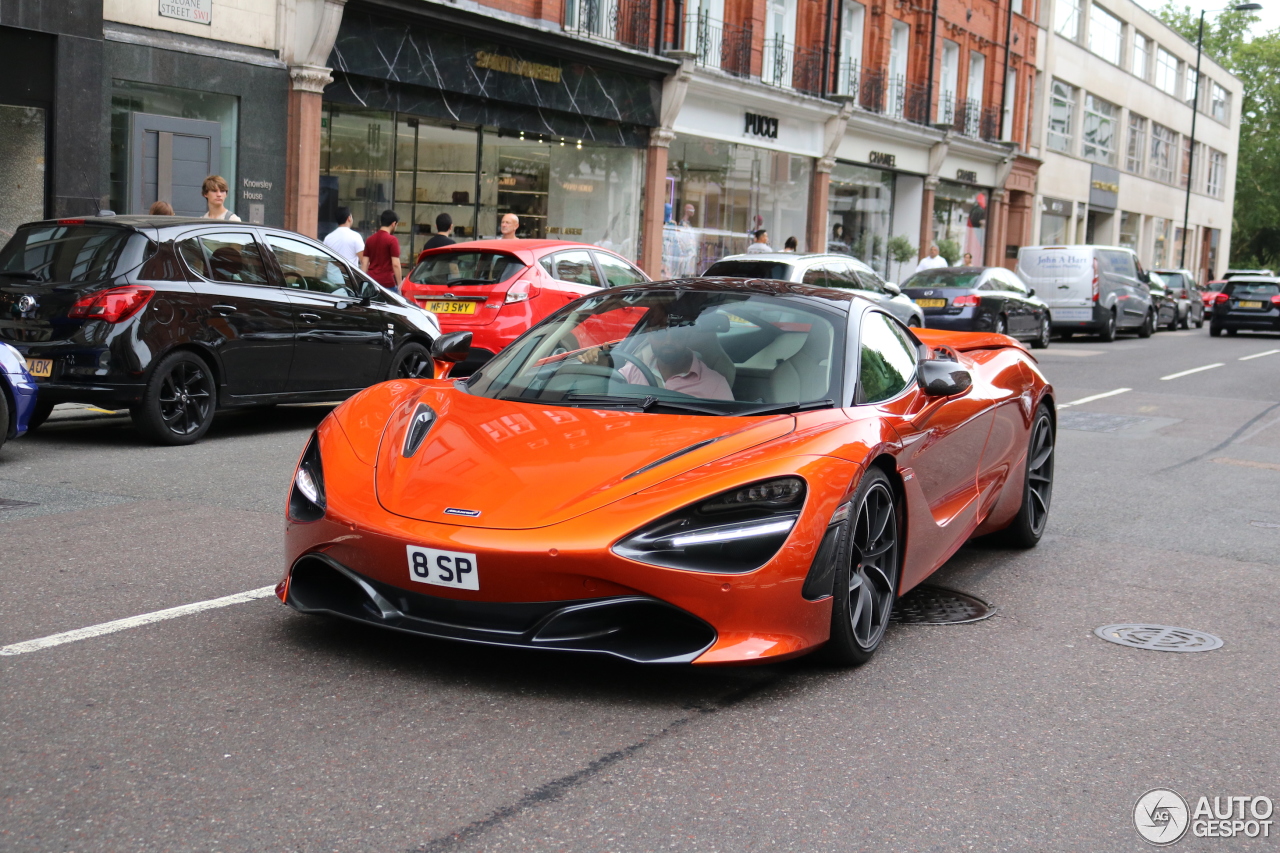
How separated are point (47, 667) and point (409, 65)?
1598 centimetres

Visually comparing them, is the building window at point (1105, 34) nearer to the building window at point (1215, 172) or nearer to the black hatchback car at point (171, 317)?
the building window at point (1215, 172)

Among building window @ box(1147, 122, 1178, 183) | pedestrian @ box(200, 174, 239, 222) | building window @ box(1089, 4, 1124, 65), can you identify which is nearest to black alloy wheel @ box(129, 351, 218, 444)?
pedestrian @ box(200, 174, 239, 222)

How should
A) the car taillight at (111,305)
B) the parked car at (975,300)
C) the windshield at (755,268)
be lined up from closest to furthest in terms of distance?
the car taillight at (111,305) → the windshield at (755,268) → the parked car at (975,300)

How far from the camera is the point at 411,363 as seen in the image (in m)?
11.7

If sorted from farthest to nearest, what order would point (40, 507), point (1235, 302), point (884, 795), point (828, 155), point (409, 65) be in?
1. point (1235, 302)
2. point (828, 155)
3. point (409, 65)
4. point (40, 507)
5. point (884, 795)

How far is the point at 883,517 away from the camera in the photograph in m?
4.75

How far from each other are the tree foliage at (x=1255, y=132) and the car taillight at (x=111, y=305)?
84.9 meters

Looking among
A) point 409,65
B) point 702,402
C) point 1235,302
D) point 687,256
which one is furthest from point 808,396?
point 1235,302

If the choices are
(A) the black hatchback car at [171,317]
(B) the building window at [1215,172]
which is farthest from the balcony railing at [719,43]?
(B) the building window at [1215,172]

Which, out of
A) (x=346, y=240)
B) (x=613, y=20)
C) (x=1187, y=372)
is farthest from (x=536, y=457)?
(x=613, y=20)

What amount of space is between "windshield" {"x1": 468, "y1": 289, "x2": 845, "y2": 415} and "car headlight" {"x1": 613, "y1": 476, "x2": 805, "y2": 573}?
72 centimetres

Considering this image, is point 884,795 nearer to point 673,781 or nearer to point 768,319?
point 673,781

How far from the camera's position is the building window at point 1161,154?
2398 inches

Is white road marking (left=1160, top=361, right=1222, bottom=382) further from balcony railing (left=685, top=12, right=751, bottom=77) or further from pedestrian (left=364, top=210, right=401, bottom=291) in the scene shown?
balcony railing (left=685, top=12, right=751, bottom=77)
